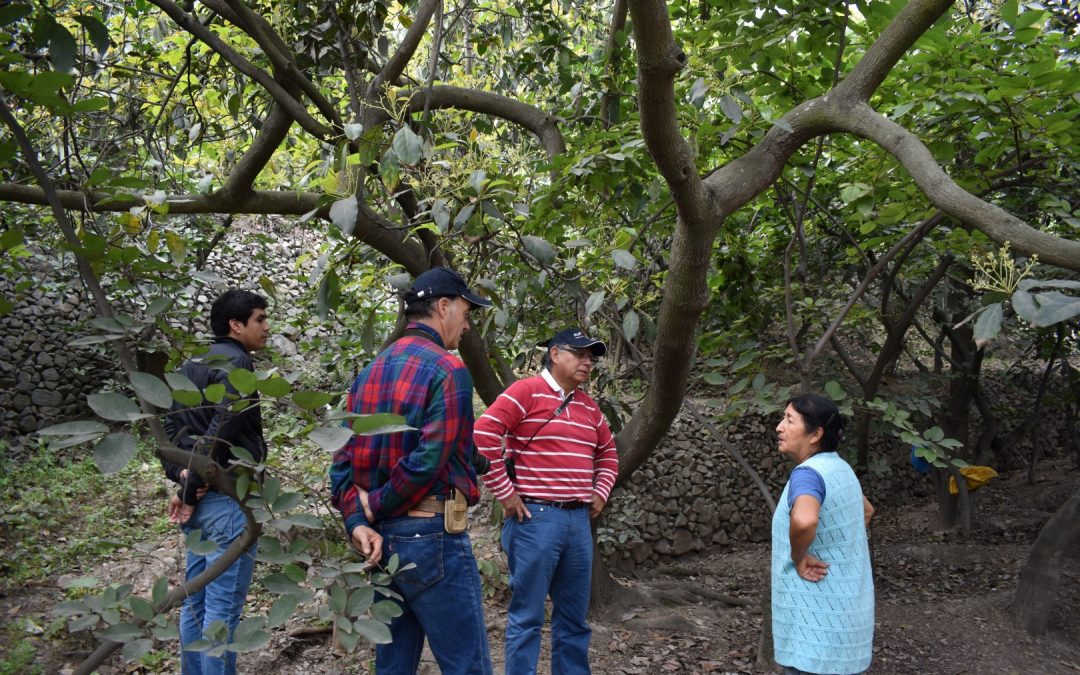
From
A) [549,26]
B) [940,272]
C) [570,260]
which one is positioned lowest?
[570,260]

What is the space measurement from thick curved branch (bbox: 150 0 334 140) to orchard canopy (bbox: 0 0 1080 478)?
0.04 ft

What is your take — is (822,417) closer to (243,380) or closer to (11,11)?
(243,380)

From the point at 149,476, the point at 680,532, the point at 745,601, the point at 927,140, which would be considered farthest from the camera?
the point at 680,532

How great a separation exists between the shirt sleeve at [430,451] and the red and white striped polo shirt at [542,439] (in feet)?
2.96

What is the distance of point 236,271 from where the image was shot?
946cm

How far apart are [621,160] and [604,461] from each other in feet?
4.18

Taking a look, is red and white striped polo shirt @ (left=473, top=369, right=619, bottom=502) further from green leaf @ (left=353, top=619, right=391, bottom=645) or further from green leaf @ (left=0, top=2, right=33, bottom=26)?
green leaf @ (left=0, top=2, right=33, bottom=26)

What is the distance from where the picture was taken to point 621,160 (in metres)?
3.40

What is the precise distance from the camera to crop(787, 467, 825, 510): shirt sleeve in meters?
2.58

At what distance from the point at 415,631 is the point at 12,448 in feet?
20.1

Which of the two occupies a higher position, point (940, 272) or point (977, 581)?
point (940, 272)

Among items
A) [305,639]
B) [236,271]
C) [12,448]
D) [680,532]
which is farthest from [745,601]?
[236,271]

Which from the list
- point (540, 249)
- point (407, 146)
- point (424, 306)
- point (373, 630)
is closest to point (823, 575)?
point (540, 249)

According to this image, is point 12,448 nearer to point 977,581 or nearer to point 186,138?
point 186,138
